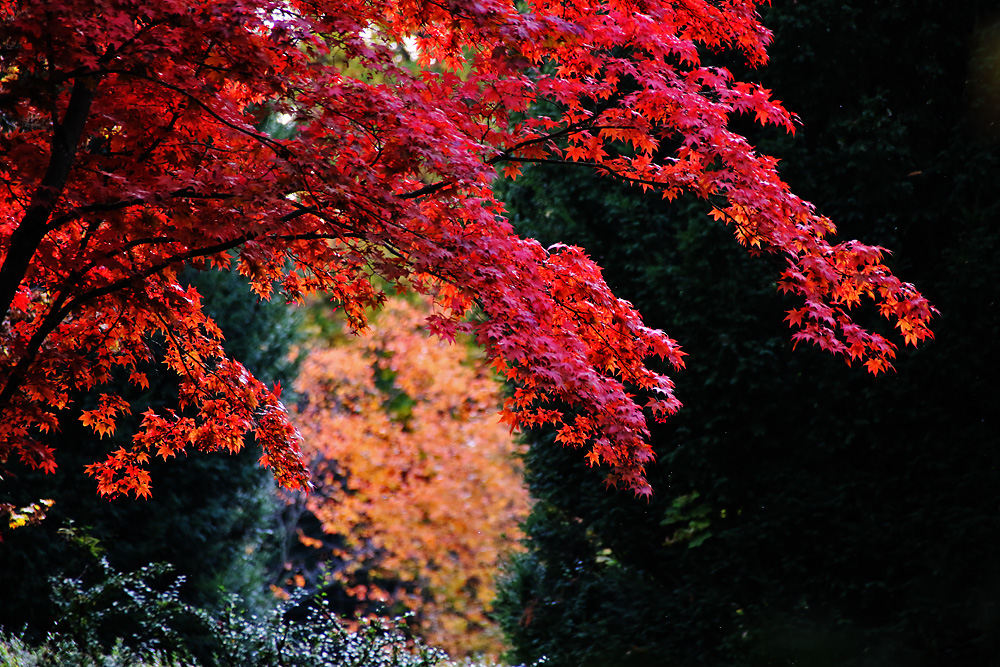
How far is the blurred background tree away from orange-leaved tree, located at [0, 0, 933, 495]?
5.38 feet

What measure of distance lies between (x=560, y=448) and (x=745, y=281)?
2469 millimetres

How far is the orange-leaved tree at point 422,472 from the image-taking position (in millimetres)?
14383

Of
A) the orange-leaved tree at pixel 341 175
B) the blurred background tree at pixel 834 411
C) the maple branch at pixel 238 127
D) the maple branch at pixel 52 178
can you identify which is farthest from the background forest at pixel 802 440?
the maple branch at pixel 52 178

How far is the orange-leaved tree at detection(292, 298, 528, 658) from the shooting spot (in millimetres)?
14383

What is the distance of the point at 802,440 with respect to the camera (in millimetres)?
7137

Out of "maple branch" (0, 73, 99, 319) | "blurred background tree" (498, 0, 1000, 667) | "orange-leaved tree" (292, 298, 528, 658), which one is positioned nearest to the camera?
"maple branch" (0, 73, 99, 319)

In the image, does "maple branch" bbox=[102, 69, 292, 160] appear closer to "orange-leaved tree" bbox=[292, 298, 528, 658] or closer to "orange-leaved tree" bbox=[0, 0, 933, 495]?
"orange-leaved tree" bbox=[0, 0, 933, 495]

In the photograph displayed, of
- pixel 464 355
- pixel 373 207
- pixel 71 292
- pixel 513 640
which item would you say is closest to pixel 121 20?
pixel 373 207

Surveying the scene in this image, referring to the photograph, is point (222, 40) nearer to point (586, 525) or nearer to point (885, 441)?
point (885, 441)

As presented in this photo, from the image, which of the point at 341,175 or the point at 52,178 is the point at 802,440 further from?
the point at 52,178

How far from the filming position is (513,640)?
359 inches

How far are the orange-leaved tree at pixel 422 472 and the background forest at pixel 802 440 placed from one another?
485cm

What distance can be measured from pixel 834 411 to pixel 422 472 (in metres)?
8.76

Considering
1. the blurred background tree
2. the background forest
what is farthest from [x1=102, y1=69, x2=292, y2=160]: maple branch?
the blurred background tree
